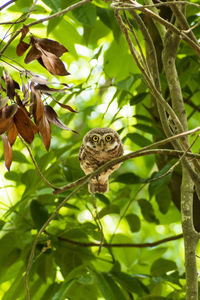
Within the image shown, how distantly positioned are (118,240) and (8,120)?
1922 mm

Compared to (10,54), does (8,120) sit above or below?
below

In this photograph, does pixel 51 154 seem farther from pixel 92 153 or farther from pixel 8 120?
pixel 8 120

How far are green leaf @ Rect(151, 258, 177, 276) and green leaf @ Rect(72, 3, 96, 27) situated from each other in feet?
4.62

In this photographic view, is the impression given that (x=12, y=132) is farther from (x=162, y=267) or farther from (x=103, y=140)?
(x=162, y=267)

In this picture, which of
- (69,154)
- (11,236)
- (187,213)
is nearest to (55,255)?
(11,236)

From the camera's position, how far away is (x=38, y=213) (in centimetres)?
257

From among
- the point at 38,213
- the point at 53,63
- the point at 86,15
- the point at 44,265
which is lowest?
the point at 44,265

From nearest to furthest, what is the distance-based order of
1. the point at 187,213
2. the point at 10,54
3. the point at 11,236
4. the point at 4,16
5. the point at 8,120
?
the point at 8,120
the point at 187,213
the point at 10,54
the point at 11,236
the point at 4,16

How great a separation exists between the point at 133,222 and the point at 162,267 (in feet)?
1.02

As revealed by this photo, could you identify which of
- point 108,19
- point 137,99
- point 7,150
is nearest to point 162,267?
point 137,99

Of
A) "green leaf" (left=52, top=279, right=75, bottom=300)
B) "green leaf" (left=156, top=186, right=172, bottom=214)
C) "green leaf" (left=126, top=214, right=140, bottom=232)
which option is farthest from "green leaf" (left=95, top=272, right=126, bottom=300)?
"green leaf" (left=156, top=186, right=172, bottom=214)

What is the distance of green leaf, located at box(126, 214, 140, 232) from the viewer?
2881 mm

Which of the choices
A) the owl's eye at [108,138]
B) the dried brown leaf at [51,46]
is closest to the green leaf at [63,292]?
the owl's eye at [108,138]

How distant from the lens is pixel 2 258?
256cm
